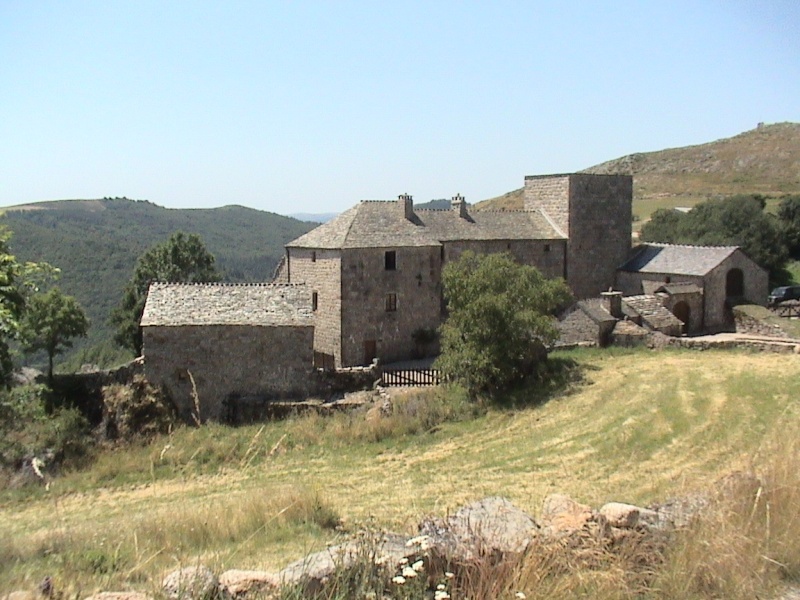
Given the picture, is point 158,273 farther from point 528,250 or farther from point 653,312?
point 653,312

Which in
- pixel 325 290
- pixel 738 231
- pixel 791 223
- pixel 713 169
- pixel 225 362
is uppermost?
pixel 713 169

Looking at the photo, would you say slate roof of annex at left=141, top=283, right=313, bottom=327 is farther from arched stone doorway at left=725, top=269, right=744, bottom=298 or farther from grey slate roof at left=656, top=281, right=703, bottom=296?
arched stone doorway at left=725, top=269, right=744, bottom=298

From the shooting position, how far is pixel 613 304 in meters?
28.1

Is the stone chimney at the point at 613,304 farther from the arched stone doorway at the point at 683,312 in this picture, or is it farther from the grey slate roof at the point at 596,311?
the arched stone doorway at the point at 683,312

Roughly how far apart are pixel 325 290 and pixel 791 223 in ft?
104

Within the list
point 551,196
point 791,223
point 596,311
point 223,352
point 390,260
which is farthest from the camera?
point 791,223

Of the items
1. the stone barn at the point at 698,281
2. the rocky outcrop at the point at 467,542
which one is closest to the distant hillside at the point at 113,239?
the stone barn at the point at 698,281

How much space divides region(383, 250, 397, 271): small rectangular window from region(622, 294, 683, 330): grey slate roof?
9.38m

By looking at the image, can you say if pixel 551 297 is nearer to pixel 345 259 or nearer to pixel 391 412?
pixel 391 412

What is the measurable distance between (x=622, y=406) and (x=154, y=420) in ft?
49.7

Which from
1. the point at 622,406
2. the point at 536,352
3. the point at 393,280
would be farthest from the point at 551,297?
the point at 393,280

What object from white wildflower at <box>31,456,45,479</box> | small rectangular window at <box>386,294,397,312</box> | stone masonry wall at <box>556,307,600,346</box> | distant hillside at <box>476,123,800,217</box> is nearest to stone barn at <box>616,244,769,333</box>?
stone masonry wall at <box>556,307,600,346</box>

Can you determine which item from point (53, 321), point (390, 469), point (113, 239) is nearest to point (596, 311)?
point (390, 469)

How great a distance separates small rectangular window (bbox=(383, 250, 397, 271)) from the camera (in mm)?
29859
